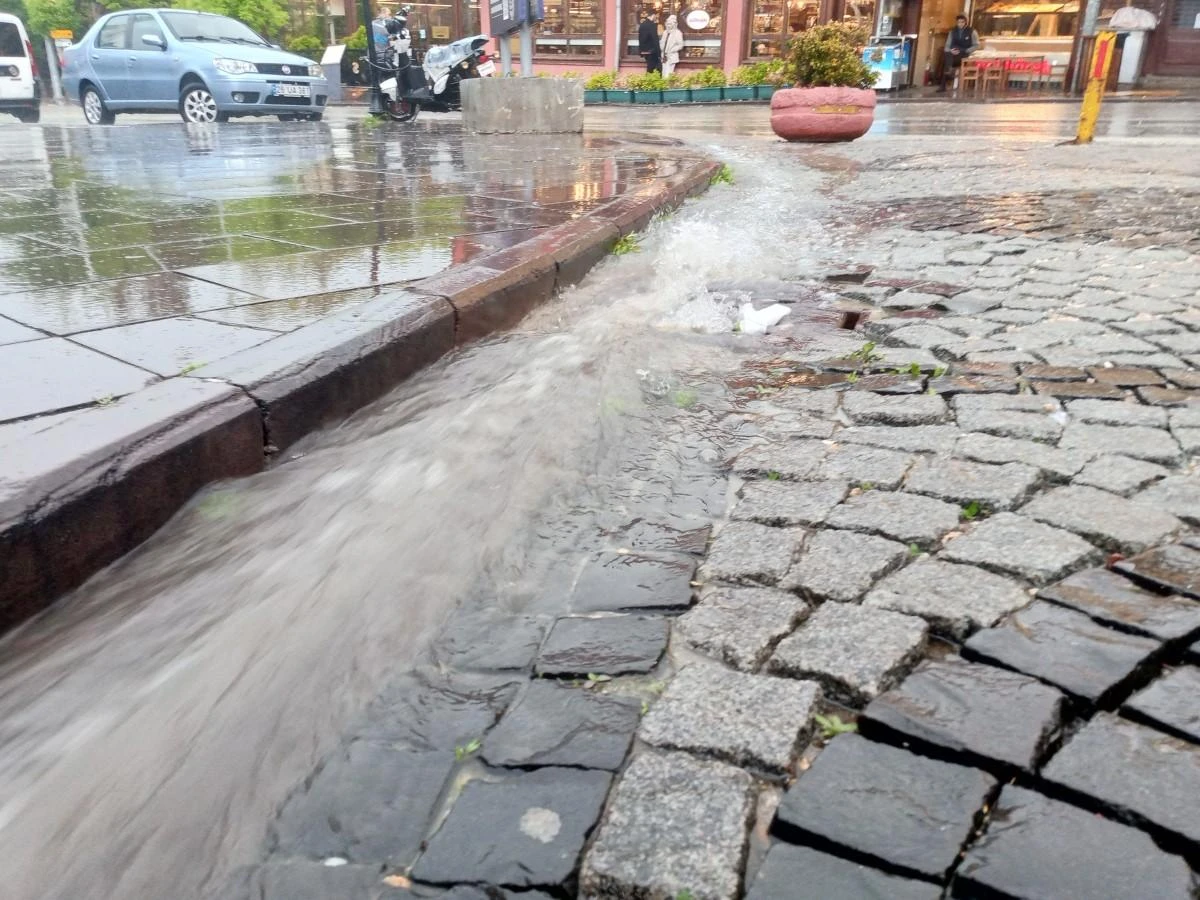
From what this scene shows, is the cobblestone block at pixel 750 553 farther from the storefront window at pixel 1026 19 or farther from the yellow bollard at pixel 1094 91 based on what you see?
the storefront window at pixel 1026 19

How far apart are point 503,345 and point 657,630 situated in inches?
84.2

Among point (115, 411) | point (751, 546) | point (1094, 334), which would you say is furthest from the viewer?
point (1094, 334)

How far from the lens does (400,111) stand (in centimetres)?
1566

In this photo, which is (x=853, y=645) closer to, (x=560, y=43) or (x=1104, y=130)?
(x=1104, y=130)

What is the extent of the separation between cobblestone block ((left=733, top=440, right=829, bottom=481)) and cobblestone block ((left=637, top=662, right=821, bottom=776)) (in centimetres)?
97

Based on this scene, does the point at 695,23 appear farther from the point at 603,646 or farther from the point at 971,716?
the point at 971,716

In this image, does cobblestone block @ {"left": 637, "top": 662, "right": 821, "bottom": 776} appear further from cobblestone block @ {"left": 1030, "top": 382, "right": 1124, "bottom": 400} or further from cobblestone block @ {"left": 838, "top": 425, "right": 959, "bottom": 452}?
cobblestone block @ {"left": 1030, "top": 382, "right": 1124, "bottom": 400}

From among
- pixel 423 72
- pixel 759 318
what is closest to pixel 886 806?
pixel 759 318

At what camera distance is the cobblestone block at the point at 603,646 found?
1840 millimetres

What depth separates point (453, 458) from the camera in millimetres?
2844

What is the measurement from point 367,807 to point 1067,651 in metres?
1.25

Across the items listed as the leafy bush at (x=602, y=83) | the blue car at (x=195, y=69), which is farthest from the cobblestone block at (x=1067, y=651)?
the leafy bush at (x=602, y=83)

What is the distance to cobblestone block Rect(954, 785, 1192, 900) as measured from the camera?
50.6 inches

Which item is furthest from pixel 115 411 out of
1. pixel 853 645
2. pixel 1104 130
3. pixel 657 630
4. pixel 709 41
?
pixel 709 41
